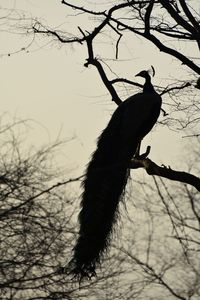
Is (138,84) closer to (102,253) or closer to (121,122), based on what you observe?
(121,122)

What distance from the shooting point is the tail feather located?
23.9 feet

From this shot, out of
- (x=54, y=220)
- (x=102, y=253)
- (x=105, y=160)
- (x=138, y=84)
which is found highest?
(x=138, y=84)

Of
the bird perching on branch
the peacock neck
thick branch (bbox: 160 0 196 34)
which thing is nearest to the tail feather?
the bird perching on branch

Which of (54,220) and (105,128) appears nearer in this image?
(54,220)

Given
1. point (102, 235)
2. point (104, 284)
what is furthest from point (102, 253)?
point (104, 284)

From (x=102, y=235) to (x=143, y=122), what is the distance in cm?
136

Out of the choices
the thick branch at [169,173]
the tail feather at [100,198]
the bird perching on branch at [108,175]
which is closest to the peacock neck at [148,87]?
the bird perching on branch at [108,175]

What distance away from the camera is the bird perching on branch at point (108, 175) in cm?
736

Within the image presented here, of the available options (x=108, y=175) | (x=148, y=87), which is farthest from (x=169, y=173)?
(x=148, y=87)

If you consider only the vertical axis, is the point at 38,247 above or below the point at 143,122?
below

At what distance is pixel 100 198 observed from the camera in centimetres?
779

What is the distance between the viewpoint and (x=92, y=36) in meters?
8.59

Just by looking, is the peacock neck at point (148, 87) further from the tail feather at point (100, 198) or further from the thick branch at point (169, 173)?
the thick branch at point (169, 173)

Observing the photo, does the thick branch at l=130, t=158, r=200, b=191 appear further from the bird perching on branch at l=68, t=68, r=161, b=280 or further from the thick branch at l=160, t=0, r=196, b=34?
Answer: the thick branch at l=160, t=0, r=196, b=34
